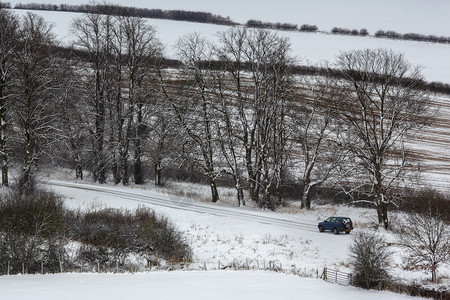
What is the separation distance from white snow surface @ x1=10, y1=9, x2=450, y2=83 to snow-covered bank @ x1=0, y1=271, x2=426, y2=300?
69622 mm

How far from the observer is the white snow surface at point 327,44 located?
89750mm

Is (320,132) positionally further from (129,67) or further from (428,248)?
(129,67)

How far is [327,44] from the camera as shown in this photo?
351 ft

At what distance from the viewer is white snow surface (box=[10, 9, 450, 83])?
89.8 metres

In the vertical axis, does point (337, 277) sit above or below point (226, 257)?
above

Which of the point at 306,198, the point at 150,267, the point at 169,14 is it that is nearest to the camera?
the point at 150,267

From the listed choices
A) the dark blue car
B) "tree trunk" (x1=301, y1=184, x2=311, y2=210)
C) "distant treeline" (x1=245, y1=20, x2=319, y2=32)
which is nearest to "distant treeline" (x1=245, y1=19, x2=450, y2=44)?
"distant treeline" (x1=245, y1=20, x2=319, y2=32)

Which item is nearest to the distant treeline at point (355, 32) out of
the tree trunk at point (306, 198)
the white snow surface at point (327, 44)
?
the white snow surface at point (327, 44)

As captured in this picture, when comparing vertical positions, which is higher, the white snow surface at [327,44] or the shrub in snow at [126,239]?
the white snow surface at [327,44]

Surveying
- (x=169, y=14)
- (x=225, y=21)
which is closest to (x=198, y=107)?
(x=225, y=21)

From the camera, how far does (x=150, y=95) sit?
44.0 m

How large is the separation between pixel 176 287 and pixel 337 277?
9511 mm

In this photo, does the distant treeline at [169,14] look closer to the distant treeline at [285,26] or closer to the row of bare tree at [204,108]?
the distant treeline at [285,26]

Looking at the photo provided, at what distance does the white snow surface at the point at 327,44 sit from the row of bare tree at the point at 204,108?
43.9m
